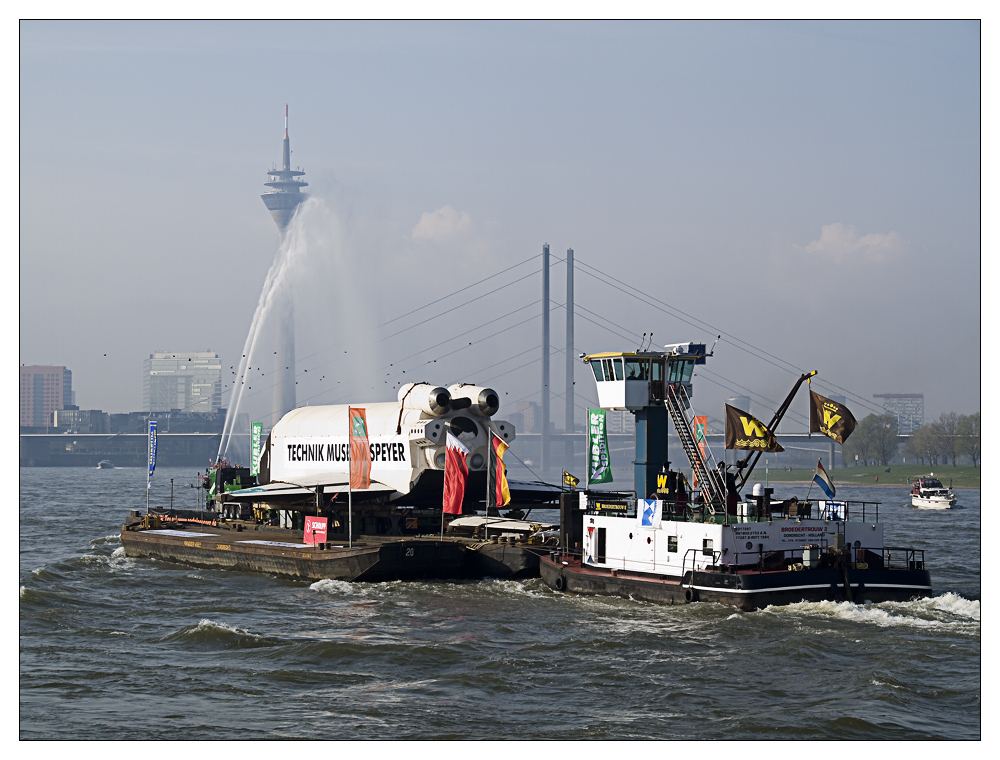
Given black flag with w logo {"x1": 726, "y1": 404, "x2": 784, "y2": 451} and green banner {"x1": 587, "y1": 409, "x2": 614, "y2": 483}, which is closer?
black flag with w logo {"x1": 726, "y1": 404, "x2": 784, "y2": 451}

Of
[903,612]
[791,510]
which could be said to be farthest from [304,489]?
[903,612]

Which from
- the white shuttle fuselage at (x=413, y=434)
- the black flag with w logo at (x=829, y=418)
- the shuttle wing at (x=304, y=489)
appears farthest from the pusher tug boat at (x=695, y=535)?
the shuttle wing at (x=304, y=489)

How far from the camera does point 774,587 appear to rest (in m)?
41.7

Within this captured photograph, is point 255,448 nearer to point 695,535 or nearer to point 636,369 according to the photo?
point 636,369

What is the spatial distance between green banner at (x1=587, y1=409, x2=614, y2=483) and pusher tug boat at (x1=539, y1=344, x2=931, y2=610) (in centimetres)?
659

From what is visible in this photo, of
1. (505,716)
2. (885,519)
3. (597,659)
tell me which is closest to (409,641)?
(597,659)

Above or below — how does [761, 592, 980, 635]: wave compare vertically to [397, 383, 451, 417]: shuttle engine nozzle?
below

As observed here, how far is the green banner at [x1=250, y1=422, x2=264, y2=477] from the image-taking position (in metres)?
77.2

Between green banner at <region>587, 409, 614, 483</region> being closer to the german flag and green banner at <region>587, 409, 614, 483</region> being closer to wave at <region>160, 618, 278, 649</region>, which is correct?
the german flag

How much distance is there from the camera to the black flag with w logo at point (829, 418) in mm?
45531

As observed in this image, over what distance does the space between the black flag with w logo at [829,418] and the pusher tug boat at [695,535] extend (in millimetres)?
1155

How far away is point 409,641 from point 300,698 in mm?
8505

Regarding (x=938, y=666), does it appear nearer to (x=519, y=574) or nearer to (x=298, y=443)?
(x=519, y=574)

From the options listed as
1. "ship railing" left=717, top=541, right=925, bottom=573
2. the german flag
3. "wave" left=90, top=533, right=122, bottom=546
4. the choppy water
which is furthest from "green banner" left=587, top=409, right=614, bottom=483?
"wave" left=90, top=533, right=122, bottom=546
